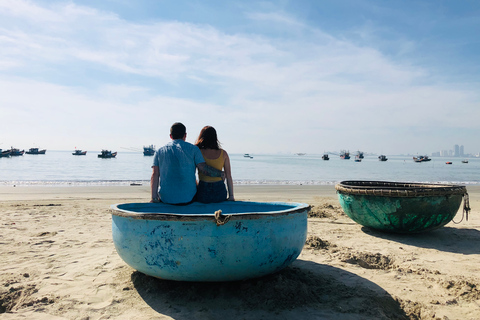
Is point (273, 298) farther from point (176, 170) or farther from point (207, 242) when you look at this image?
point (176, 170)

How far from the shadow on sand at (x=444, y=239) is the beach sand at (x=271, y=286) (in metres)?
0.03

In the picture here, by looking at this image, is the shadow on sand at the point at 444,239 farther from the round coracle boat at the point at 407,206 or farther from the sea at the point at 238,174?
the sea at the point at 238,174

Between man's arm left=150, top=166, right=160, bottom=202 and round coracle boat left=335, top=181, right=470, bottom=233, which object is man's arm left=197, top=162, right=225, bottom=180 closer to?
man's arm left=150, top=166, right=160, bottom=202

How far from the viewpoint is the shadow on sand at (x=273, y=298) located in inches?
105

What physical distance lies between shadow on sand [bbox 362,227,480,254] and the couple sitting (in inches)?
124

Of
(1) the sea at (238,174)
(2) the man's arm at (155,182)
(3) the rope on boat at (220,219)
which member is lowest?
(1) the sea at (238,174)

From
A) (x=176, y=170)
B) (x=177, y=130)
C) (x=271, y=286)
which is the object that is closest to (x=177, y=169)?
(x=176, y=170)

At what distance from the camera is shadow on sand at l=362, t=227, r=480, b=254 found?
4777 mm

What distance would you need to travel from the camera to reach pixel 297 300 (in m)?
A: 2.88

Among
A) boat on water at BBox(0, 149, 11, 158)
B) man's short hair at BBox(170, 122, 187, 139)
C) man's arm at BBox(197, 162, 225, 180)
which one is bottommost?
man's arm at BBox(197, 162, 225, 180)

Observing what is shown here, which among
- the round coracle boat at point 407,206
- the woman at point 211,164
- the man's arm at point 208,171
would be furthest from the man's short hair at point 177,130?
the round coracle boat at point 407,206

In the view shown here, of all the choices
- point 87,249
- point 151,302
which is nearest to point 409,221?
point 151,302

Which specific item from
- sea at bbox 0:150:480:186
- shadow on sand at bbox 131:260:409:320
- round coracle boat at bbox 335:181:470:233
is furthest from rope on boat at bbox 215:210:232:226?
sea at bbox 0:150:480:186

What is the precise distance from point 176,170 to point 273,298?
173 centimetres
